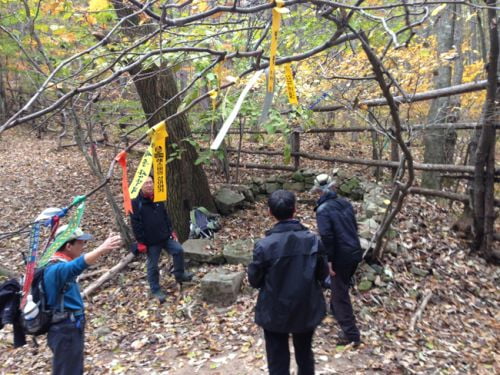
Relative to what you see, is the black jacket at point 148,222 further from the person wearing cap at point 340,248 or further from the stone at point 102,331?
the person wearing cap at point 340,248

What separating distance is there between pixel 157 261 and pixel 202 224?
1179 millimetres

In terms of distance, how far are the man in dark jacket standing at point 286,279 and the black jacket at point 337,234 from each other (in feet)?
2.84

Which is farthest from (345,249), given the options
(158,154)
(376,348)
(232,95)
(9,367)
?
(9,367)

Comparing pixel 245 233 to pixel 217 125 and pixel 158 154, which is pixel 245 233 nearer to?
pixel 217 125

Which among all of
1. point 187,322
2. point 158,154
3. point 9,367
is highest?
point 158,154

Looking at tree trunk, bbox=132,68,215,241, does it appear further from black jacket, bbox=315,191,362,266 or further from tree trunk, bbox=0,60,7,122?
tree trunk, bbox=0,60,7,122

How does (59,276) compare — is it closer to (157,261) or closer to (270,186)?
(157,261)

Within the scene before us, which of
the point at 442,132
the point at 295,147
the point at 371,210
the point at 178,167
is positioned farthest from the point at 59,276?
the point at 442,132

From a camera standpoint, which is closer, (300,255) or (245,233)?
(300,255)

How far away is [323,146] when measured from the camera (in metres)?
10.2

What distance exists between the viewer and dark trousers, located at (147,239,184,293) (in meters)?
5.03

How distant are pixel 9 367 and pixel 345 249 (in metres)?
3.87

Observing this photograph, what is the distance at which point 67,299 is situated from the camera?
9.55 ft

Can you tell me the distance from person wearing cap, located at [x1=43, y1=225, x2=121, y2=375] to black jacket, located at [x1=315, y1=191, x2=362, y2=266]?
1.84m
